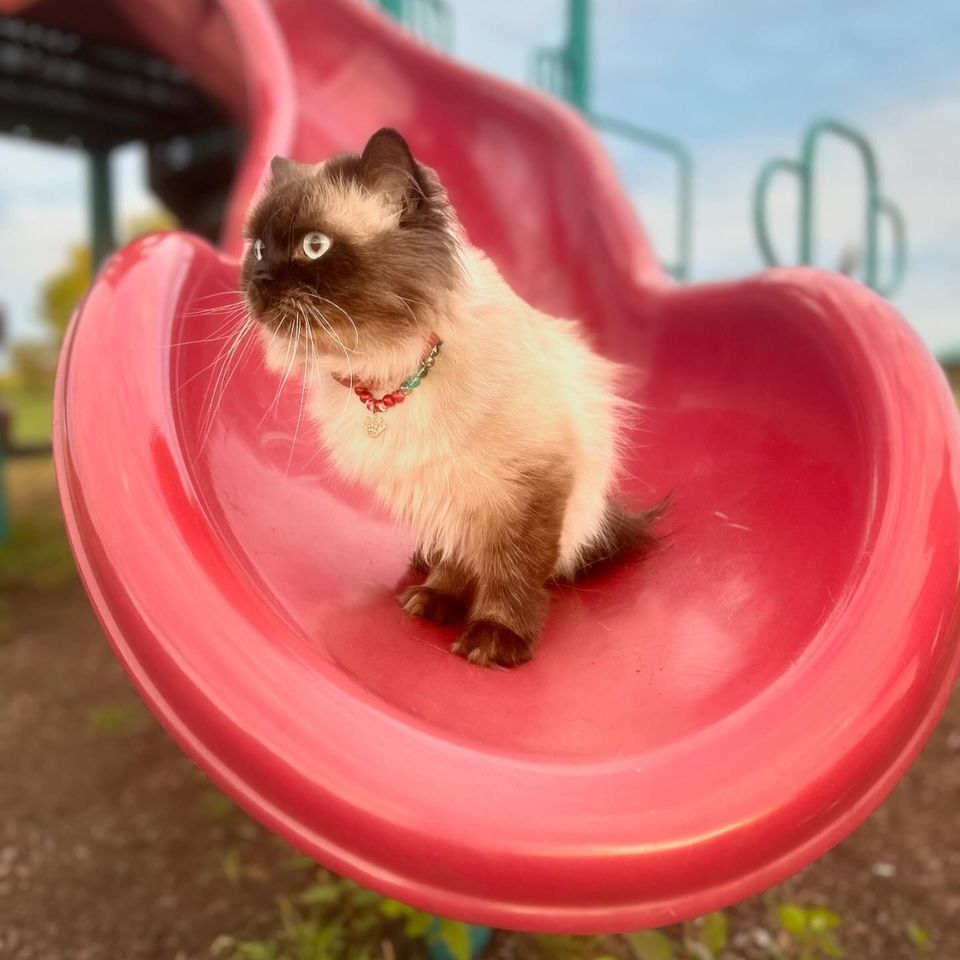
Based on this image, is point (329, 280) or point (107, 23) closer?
point (329, 280)

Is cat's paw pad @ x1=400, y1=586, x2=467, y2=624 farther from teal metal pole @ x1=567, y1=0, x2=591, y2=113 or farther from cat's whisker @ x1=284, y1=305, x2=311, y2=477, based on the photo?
teal metal pole @ x1=567, y1=0, x2=591, y2=113

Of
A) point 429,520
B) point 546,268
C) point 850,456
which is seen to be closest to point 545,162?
point 546,268

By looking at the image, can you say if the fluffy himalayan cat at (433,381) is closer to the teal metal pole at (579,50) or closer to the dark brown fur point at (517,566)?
the dark brown fur point at (517,566)

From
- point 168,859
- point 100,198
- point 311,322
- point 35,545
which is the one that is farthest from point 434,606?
point 100,198

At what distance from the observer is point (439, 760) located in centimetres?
76

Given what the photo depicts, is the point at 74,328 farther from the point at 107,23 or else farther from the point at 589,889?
the point at 107,23

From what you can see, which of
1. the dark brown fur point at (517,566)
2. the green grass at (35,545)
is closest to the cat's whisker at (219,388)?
the dark brown fur point at (517,566)

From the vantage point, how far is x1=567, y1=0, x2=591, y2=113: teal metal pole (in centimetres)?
344

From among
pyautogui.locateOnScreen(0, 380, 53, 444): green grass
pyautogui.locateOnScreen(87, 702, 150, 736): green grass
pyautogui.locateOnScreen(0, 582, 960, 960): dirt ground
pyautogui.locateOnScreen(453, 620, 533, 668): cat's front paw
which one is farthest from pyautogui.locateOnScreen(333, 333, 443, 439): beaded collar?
pyautogui.locateOnScreen(0, 380, 53, 444): green grass

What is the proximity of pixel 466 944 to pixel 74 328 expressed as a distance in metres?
1.01

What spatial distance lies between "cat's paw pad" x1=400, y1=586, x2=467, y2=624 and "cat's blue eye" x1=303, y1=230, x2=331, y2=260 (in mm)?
434

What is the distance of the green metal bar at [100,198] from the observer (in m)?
5.05

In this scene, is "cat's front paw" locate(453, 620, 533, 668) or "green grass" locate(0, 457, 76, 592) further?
"green grass" locate(0, 457, 76, 592)

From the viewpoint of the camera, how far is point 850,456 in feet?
3.76
